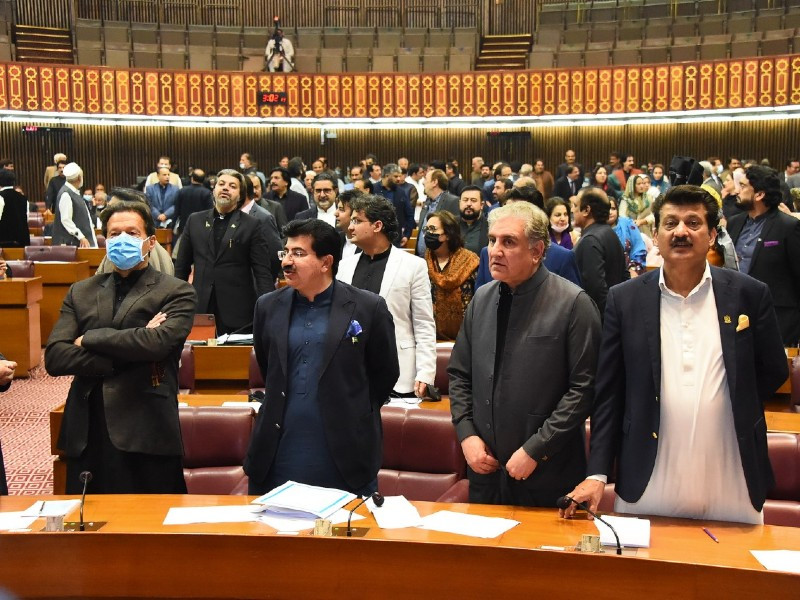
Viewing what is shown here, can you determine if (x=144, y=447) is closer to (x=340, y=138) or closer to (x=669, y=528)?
(x=669, y=528)

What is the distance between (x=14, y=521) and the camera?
2.68m

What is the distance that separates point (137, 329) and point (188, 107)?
15.3 meters

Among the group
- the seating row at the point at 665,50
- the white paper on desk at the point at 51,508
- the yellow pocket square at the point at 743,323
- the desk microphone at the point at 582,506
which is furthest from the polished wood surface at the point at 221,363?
the seating row at the point at 665,50

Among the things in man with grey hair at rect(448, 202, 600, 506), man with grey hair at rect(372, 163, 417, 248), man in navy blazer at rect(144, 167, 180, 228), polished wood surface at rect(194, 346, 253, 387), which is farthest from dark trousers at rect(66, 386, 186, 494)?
man in navy blazer at rect(144, 167, 180, 228)

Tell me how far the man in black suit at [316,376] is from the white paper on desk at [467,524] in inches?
20.2

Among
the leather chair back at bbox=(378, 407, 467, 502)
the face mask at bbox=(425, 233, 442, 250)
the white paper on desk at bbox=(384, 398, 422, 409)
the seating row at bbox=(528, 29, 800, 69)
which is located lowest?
the leather chair back at bbox=(378, 407, 467, 502)

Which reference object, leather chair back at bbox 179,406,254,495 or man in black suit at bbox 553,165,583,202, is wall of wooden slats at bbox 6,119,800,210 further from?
leather chair back at bbox 179,406,254,495

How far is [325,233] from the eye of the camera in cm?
323

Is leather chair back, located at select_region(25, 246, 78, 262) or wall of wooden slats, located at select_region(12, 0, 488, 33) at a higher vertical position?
wall of wooden slats, located at select_region(12, 0, 488, 33)

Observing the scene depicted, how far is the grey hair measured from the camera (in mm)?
2914

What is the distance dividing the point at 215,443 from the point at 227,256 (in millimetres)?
2101

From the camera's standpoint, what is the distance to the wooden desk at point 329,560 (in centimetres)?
241

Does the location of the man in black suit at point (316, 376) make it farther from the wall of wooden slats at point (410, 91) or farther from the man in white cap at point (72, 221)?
the wall of wooden slats at point (410, 91)

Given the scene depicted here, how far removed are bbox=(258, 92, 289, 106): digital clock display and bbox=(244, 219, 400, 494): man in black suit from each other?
15076mm
